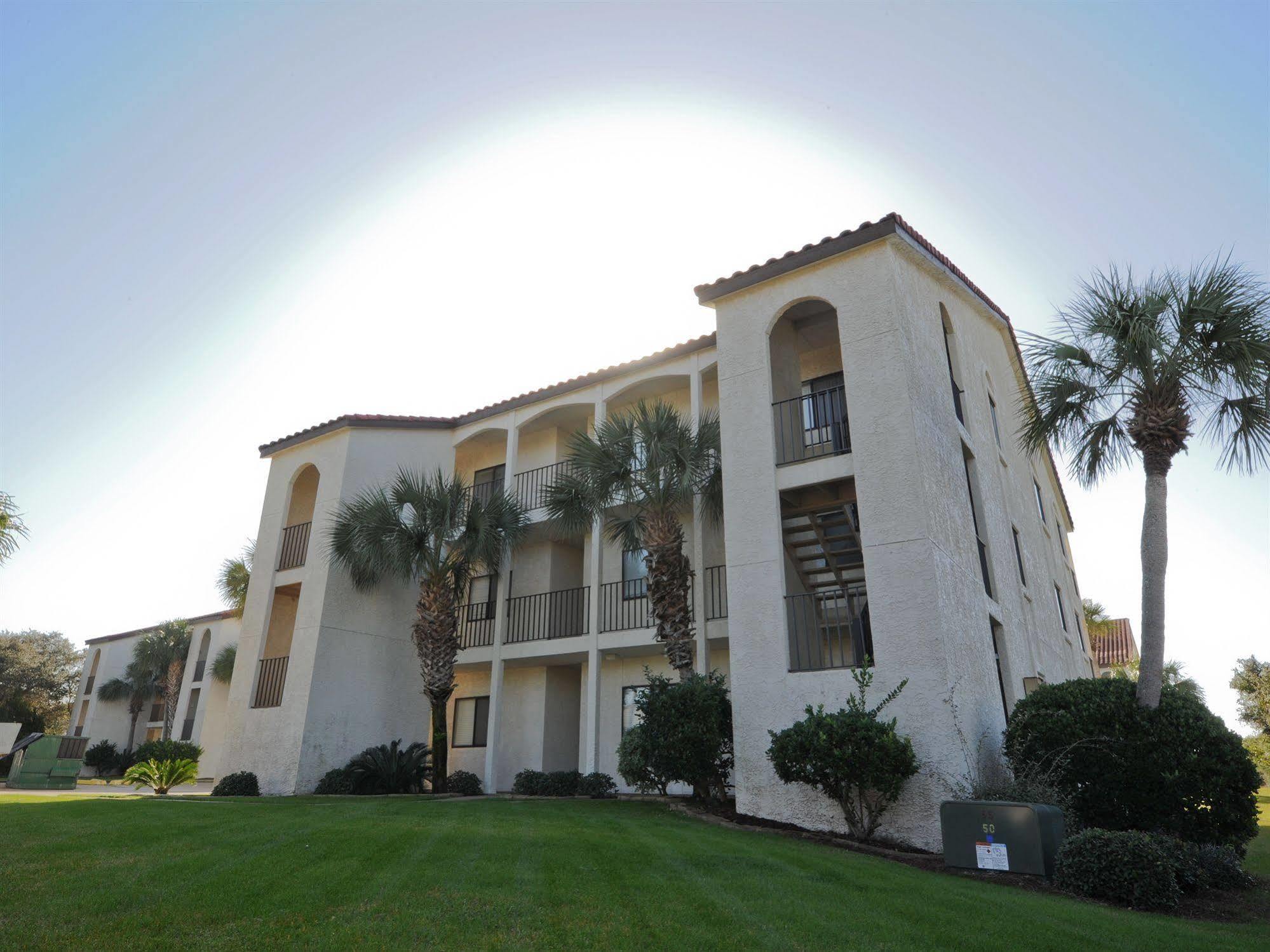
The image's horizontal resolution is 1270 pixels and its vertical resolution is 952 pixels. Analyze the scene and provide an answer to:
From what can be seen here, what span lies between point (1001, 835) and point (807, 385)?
10.2 meters

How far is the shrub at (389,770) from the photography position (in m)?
17.6

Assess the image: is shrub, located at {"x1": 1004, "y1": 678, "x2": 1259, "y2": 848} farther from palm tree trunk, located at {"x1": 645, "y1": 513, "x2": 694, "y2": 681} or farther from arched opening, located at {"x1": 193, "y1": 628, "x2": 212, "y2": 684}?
arched opening, located at {"x1": 193, "y1": 628, "x2": 212, "y2": 684}

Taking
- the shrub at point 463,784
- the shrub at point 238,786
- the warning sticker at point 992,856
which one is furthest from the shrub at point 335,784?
the warning sticker at point 992,856

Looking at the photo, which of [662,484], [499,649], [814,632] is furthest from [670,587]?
[499,649]

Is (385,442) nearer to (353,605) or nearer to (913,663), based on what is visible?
(353,605)

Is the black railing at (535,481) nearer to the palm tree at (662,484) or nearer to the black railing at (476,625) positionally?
the black railing at (476,625)

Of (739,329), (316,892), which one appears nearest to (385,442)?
(739,329)

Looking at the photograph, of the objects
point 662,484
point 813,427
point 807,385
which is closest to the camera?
point 662,484

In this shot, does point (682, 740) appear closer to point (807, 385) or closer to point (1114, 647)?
point (807, 385)

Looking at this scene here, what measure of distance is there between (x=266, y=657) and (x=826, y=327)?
15.5 metres

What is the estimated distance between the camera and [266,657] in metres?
20.0

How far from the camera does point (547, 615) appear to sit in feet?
64.7

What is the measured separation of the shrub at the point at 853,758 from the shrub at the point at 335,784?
10.5 m

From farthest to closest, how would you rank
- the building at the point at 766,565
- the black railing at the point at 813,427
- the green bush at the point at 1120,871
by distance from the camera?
the black railing at the point at 813,427 < the building at the point at 766,565 < the green bush at the point at 1120,871
